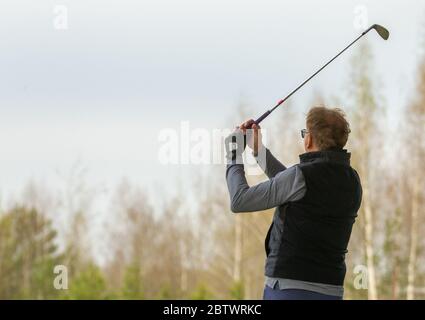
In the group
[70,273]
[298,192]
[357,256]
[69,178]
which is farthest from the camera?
[70,273]

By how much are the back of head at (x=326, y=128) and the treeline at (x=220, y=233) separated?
10.0 metres

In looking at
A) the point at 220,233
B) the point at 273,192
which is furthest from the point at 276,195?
the point at 220,233

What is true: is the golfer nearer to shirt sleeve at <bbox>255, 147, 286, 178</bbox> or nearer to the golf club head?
shirt sleeve at <bbox>255, 147, 286, 178</bbox>

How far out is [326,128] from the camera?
3.11 meters

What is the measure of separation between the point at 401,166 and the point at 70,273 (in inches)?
461

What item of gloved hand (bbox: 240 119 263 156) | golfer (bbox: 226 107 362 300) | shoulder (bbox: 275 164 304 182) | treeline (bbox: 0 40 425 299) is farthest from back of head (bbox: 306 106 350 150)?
treeline (bbox: 0 40 425 299)

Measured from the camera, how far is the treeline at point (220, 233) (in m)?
18.9

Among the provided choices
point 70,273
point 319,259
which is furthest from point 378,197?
point 319,259

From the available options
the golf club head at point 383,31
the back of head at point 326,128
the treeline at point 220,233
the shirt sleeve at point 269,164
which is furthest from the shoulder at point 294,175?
the treeline at point 220,233

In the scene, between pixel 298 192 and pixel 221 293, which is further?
pixel 221 293

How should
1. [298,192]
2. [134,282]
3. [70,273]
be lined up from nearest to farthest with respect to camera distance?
[298,192], [134,282], [70,273]

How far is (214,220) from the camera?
25.4 meters

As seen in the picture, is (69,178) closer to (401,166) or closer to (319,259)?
(401,166)

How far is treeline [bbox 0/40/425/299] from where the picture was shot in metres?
18.9
